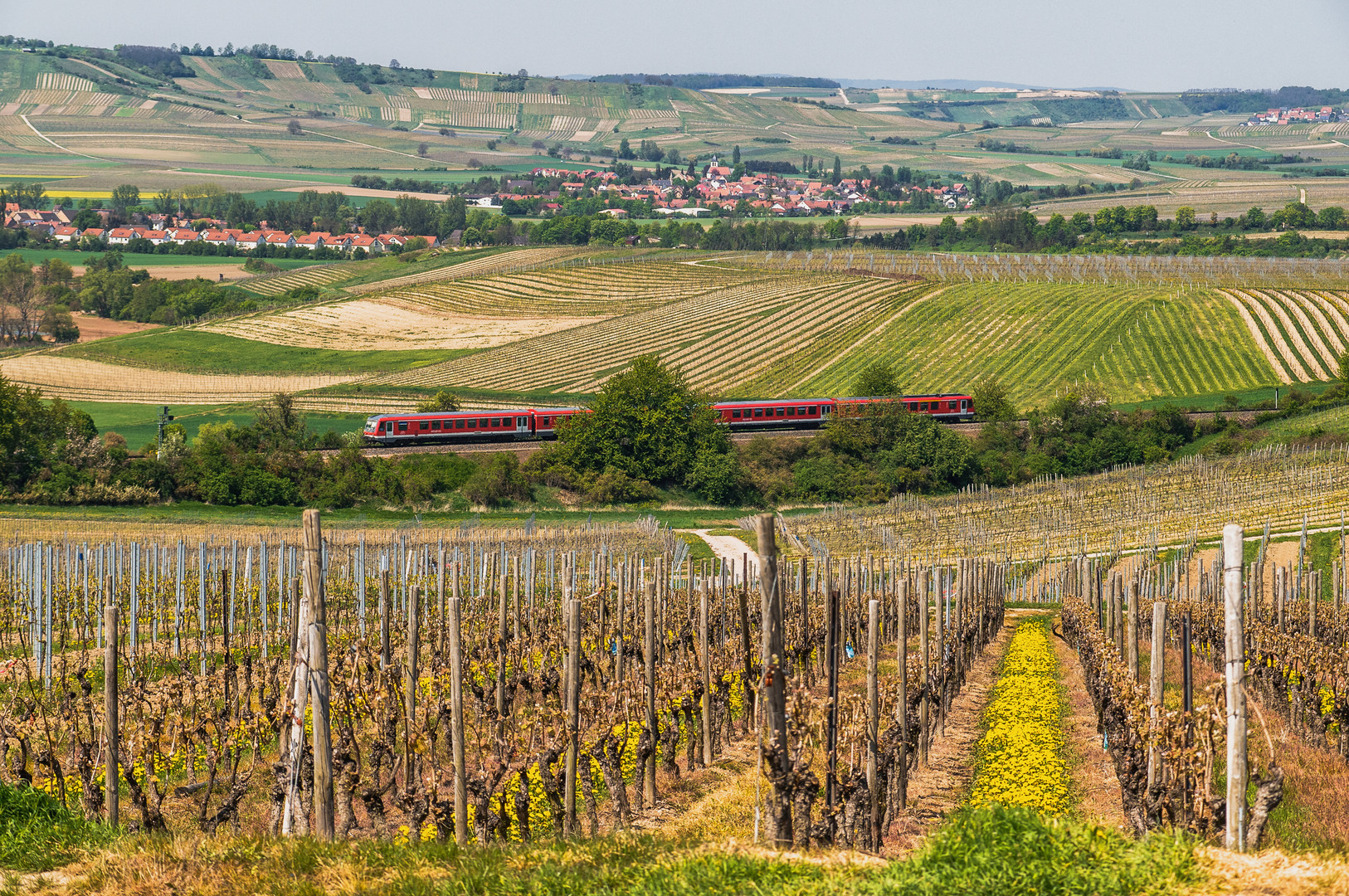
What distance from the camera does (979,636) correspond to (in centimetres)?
2809

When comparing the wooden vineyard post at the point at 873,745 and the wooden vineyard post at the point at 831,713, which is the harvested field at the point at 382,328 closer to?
the wooden vineyard post at the point at 873,745

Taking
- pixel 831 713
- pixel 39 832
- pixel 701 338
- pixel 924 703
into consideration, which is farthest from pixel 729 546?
pixel 701 338

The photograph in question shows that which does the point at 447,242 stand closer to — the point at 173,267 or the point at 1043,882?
the point at 173,267

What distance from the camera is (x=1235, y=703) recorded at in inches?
415

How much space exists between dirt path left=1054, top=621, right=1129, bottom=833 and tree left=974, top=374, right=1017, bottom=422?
177 feet

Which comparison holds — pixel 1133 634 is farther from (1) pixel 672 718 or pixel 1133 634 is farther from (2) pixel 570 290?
(2) pixel 570 290

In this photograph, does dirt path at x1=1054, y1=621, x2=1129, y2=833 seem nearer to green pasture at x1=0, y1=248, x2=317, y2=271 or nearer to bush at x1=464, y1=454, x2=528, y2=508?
bush at x1=464, y1=454, x2=528, y2=508

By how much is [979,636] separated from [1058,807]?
14.5 m

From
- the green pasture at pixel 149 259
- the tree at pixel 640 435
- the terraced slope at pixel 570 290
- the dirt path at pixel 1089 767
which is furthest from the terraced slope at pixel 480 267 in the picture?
the dirt path at pixel 1089 767

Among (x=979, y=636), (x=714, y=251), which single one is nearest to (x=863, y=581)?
(x=979, y=636)

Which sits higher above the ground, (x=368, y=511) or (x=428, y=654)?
(x=428, y=654)

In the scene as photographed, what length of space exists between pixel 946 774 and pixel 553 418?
2212 inches

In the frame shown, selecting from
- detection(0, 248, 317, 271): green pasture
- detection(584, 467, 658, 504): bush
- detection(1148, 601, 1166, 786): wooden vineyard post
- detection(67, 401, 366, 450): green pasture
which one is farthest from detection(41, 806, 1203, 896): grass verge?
detection(0, 248, 317, 271): green pasture

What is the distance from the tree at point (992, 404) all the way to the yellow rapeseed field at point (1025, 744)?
5297 cm
